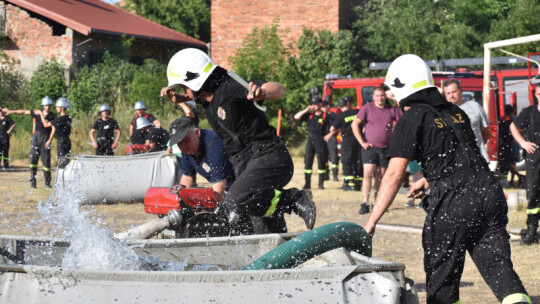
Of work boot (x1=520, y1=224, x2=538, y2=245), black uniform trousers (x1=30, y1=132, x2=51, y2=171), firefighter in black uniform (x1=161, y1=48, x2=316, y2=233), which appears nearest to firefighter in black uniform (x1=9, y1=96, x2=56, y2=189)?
black uniform trousers (x1=30, y1=132, x2=51, y2=171)

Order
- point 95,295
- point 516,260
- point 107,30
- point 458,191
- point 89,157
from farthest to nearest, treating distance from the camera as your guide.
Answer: point 107,30 → point 89,157 → point 516,260 → point 458,191 → point 95,295

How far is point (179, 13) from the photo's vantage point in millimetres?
42625

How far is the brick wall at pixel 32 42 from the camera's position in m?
29.0

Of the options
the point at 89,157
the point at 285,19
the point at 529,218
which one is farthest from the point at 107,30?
the point at 529,218

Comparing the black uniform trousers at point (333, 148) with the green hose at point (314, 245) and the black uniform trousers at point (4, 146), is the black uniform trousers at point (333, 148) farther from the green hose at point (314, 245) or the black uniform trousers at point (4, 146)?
the green hose at point (314, 245)

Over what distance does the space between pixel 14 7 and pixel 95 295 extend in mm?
28836

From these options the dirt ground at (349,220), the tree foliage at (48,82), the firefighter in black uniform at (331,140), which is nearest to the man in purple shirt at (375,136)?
the dirt ground at (349,220)

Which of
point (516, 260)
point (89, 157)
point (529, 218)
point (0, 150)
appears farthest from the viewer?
point (0, 150)

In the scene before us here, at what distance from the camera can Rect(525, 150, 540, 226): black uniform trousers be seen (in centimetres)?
831

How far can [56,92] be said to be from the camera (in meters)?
27.3

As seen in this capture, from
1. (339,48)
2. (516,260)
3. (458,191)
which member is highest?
(339,48)

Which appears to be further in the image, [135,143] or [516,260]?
[135,143]

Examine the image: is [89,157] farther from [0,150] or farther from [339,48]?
[339,48]

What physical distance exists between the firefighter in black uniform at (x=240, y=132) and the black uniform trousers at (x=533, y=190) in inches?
150
